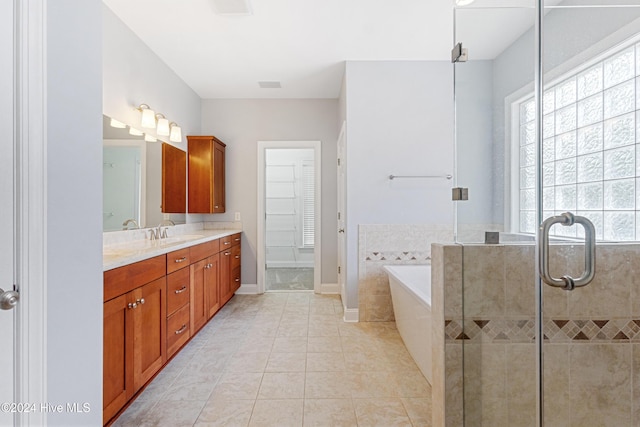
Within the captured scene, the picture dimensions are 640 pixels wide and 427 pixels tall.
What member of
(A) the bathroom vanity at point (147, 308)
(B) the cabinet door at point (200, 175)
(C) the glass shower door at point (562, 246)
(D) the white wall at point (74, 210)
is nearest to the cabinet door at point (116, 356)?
(A) the bathroom vanity at point (147, 308)

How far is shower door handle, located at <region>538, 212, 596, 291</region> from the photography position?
121 centimetres

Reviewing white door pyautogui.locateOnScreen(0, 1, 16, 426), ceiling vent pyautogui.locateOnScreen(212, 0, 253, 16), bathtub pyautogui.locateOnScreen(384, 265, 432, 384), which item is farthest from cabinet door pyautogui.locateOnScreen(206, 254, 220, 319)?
white door pyautogui.locateOnScreen(0, 1, 16, 426)

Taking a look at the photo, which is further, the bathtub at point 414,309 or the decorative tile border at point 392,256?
the decorative tile border at point 392,256

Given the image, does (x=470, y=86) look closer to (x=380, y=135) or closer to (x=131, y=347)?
(x=380, y=135)

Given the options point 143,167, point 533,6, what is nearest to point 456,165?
point 533,6

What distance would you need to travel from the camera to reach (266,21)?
8.84ft

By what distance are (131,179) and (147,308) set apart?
1.31 meters

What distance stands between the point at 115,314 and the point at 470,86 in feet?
6.52

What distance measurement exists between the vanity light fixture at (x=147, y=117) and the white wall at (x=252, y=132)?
1484 millimetres

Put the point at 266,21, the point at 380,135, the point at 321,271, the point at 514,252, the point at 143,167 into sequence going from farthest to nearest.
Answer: the point at 321,271 → the point at 380,135 → the point at 143,167 → the point at 266,21 → the point at 514,252

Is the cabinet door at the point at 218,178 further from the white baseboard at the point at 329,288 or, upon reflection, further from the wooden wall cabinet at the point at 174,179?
the white baseboard at the point at 329,288

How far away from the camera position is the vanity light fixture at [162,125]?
3275 millimetres

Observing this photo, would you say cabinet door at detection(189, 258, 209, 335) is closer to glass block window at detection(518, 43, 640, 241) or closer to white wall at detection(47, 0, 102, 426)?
white wall at detection(47, 0, 102, 426)

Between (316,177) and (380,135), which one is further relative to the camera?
(316,177)
